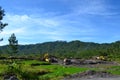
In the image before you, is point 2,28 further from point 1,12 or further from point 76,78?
point 76,78

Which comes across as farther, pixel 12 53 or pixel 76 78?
pixel 12 53

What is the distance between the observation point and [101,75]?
41531 millimetres

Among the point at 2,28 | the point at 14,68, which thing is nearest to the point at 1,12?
the point at 2,28

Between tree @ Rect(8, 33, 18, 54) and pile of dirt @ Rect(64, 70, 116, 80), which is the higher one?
tree @ Rect(8, 33, 18, 54)

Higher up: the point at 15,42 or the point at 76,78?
the point at 15,42

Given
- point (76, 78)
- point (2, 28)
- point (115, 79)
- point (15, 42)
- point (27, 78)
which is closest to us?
point (27, 78)

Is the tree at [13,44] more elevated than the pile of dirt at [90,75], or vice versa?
the tree at [13,44]

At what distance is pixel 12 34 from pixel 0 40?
165ft

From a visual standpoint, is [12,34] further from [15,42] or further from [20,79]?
[20,79]

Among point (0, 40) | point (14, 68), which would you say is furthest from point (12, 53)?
point (14, 68)

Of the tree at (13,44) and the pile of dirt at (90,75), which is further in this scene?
the tree at (13,44)

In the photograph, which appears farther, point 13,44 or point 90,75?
point 13,44

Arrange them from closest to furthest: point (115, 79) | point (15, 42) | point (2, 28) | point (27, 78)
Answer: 1. point (27, 78)
2. point (115, 79)
3. point (2, 28)
4. point (15, 42)

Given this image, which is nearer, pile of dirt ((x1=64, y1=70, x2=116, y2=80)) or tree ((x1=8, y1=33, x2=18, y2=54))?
pile of dirt ((x1=64, y1=70, x2=116, y2=80))
